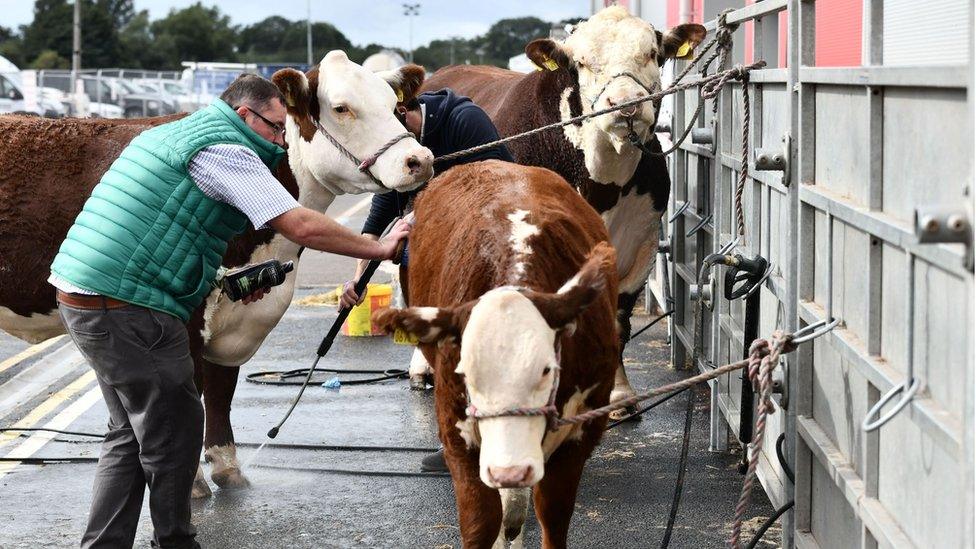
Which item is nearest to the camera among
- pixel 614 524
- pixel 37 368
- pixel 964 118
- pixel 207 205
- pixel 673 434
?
pixel 964 118

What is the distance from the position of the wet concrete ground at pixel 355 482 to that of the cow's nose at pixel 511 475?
6.30ft

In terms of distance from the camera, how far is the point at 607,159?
8.39 m

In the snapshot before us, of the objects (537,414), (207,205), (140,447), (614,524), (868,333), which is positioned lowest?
(614,524)

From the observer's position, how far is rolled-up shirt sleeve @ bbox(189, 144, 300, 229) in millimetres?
5406

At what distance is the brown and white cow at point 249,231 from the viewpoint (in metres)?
6.77

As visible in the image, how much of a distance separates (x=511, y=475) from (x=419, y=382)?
530 centimetres

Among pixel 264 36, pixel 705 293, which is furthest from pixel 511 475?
pixel 264 36

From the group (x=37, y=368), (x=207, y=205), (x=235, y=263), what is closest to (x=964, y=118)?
(x=207, y=205)

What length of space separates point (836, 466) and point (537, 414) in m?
0.99

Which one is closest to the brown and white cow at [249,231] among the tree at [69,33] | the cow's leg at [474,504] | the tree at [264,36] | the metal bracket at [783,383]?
the cow's leg at [474,504]

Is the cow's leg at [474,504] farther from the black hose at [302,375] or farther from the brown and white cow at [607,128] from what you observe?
the black hose at [302,375]

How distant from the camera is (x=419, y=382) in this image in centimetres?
942

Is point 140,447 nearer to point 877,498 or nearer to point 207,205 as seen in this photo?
point 207,205

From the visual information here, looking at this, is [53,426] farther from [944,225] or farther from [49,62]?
[49,62]
